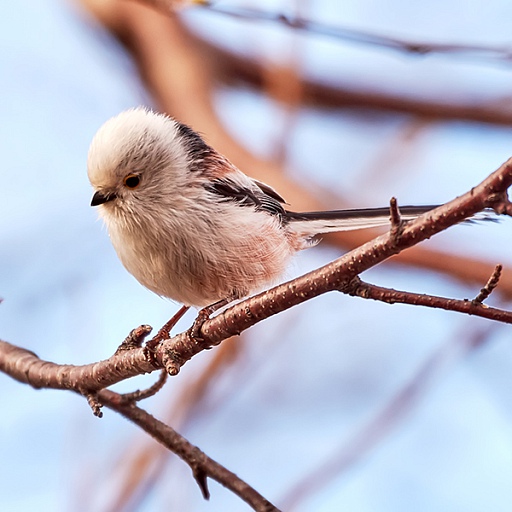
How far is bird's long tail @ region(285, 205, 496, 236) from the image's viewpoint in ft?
6.91

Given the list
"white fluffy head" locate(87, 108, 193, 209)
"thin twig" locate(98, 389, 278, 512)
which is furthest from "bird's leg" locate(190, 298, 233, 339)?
"white fluffy head" locate(87, 108, 193, 209)

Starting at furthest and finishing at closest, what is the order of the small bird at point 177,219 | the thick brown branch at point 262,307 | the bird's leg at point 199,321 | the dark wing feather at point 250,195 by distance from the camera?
the dark wing feather at point 250,195
the small bird at point 177,219
the bird's leg at point 199,321
the thick brown branch at point 262,307

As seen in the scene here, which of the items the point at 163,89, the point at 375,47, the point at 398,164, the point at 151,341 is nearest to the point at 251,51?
the point at 163,89

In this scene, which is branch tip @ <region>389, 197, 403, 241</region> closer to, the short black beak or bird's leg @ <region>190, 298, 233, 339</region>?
bird's leg @ <region>190, 298, 233, 339</region>

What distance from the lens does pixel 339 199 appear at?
150 inches

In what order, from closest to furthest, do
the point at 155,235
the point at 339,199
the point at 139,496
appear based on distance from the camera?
the point at 155,235
the point at 139,496
the point at 339,199

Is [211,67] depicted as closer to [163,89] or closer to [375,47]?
[163,89]

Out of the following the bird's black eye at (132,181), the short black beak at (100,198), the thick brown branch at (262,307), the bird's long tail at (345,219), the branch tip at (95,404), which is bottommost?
the branch tip at (95,404)

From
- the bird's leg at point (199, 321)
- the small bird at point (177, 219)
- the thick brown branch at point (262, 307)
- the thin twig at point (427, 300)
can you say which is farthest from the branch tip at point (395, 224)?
the small bird at point (177, 219)

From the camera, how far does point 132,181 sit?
7.90 feet

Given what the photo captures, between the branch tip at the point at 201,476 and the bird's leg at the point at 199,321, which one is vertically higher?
the bird's leg at the point at 199,321

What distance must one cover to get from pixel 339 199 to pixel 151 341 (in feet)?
6.32

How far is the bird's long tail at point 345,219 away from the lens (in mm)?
2107

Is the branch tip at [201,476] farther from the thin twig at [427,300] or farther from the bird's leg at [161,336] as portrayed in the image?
the thin twig at [427,300]
